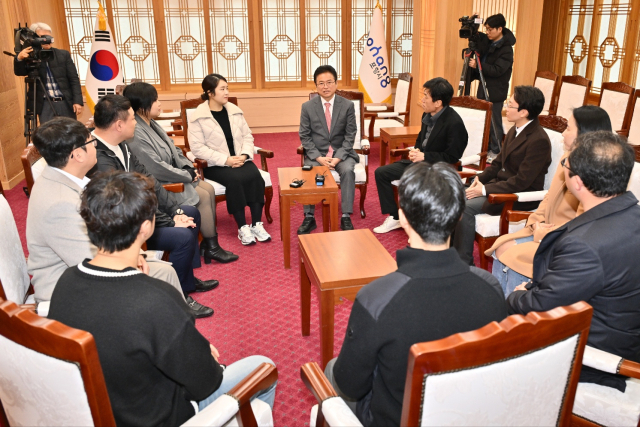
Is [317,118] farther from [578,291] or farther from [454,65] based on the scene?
[578,291]

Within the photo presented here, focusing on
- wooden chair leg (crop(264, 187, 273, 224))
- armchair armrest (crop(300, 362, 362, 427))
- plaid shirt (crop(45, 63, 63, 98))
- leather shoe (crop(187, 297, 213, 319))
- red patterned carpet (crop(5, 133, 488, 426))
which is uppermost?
plaid shirt (crop(45, 63, 63, 98))

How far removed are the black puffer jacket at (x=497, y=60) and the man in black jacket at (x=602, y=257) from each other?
3.92 metres

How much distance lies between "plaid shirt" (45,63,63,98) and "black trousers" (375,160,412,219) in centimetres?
345

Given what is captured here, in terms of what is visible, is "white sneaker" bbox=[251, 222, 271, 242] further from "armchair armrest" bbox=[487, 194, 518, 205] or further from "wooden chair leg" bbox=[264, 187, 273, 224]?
"armchair armrest" bbox=[487, 194, 518, 205]

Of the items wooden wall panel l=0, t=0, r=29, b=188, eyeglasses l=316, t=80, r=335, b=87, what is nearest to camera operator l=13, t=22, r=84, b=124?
wooden wall panel l=0, t=0, r=29, b=188

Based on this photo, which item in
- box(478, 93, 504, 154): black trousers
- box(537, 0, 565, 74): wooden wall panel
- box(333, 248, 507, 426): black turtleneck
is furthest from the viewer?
box(537, 0, 565, 74): wooden wall panel

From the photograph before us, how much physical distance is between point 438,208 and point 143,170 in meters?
2.41

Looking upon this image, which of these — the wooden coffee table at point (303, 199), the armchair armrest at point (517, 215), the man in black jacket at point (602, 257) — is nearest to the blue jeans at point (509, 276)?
the armchair armrest at point (517, 215)

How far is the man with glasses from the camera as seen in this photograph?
3.12 meters

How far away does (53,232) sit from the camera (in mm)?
2049

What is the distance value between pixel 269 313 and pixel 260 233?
1.11m

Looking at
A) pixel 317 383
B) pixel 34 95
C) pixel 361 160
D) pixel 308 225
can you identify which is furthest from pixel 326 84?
pixel 317 383

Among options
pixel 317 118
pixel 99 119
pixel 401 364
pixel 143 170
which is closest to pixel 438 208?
pixel 401 364

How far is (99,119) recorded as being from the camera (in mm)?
2789
